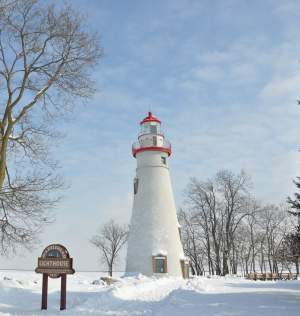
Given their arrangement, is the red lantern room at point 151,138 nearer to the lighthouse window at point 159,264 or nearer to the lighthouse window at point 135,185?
the lighthouse window at point 135,185

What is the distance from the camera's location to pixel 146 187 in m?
31.3

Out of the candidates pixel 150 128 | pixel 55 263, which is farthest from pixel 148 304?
pixel 150 128

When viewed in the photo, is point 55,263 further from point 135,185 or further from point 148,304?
point 135,185

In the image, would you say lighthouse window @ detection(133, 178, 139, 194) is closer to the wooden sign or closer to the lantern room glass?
the lantern room glass

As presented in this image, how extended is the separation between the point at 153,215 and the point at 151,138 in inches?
269

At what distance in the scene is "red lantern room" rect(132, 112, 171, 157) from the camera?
106 feet

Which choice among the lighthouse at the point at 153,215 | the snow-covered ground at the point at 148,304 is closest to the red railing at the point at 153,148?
the lighthouse at the point at 153,215

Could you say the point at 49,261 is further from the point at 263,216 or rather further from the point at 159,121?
the point at 263,216

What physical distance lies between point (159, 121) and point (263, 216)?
2614 centimetres

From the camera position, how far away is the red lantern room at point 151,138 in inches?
1273

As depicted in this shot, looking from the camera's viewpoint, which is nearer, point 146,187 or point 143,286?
point 143,286

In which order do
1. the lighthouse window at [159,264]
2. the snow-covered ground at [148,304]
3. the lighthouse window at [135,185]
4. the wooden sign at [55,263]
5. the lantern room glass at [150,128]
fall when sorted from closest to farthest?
the snow-covered ground at [148,304], the wooden sign at [55,263], the lighthouse window at [159,264], the lighthouse window at [135,185], the lantern room glass at [150,128]

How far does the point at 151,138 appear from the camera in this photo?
1288 inches

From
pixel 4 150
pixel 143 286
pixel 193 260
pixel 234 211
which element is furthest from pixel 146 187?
pixel 193 260
